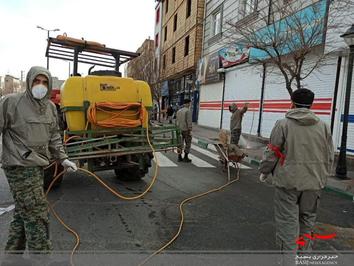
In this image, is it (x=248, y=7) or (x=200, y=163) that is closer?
(x=200, y=163)

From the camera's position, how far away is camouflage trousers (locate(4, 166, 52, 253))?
10.1ft

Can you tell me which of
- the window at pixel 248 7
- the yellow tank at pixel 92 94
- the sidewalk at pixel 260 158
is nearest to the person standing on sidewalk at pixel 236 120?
the sidewalk at pixel 260 158

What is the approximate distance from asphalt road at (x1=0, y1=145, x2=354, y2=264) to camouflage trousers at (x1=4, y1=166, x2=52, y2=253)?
710 mm

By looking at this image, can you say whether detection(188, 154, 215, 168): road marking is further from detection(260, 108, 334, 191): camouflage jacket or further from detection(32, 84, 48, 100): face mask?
detection(32, 84, 48, 100): face mask

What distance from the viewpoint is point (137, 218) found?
5.06m

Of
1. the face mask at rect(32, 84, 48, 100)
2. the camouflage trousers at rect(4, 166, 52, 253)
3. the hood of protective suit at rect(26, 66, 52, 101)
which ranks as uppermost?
the hood of protective suit at rect(26, 66, 52, 101)

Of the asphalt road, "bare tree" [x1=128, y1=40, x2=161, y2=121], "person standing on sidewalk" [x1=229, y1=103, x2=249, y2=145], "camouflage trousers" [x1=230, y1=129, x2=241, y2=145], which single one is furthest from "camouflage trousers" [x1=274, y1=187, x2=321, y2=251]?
"bare tree" [x1=128, y1=40, x2=161, y2=121]

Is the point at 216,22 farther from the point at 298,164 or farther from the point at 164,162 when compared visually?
the point at 298,164

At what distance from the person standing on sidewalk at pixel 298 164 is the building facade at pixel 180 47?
843 inches

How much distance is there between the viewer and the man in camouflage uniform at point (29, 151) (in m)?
3.05

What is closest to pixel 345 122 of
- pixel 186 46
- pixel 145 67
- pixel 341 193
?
pixel 341 193

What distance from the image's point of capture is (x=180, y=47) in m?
28.5

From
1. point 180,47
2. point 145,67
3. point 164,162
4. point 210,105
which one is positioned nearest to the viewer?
point 164,162

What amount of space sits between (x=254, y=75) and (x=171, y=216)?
39.1ft
